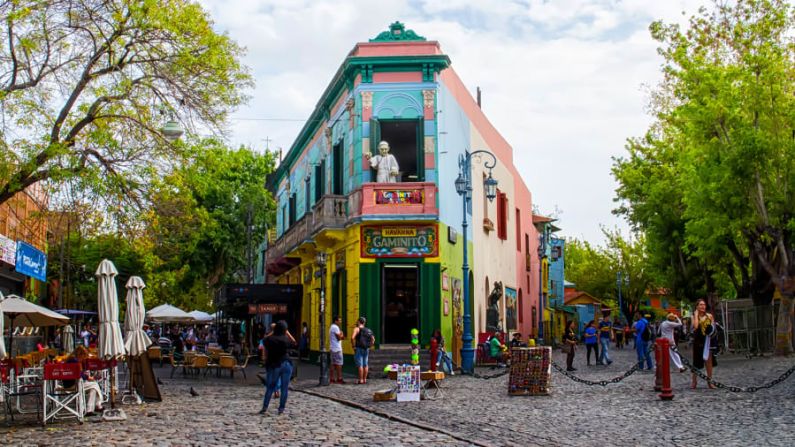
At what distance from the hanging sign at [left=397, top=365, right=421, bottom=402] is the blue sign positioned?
13241 mm

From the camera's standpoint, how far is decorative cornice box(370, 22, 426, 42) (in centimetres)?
2536

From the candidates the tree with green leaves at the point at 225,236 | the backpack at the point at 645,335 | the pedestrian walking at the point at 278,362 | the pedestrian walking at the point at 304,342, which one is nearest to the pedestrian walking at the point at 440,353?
the backpack at the point at 645,335

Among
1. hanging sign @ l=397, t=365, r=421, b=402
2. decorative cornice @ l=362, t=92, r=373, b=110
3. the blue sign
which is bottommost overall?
hanging sign @ l=397, t=365, r=421, b=402

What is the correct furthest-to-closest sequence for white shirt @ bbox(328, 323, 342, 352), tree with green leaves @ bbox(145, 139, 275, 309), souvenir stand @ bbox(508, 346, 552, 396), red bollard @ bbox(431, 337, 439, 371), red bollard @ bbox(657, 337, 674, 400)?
tree with green leaves @ bbox(145, 139, 275, 309)
red bollard @ bbox(431, 337, 439, 371)
white shirt @ bbox(328, 323, 342, 352)
souvenir stand @ bbox(508, 346, 552, 396)
red bollard @ bbox(657, 337, 674, 400)

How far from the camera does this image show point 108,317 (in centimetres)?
1499

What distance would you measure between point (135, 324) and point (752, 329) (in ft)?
79.1

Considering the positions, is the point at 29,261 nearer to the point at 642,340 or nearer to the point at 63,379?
the point at 63,379

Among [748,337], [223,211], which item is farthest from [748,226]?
[223,211]

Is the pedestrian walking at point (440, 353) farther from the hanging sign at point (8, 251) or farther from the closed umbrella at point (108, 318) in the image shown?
the hanging sign at point (8, 251)

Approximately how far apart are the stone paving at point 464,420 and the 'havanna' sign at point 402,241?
20.6ft

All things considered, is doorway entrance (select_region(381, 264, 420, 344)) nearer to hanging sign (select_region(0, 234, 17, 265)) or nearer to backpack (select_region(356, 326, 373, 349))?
backpack (select_region(356, 326, 373, 349))

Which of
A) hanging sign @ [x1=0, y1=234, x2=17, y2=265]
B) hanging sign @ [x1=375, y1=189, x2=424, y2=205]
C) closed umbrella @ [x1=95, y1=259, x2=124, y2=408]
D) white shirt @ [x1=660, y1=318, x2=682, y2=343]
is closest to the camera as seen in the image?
closed umbrella @ [x1=95, y1=259, x2=124, y2=408]

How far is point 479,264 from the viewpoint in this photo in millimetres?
29875

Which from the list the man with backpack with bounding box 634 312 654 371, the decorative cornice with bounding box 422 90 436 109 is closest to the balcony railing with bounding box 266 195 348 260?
the decorative cornice with bounding box 422 90 436 109
